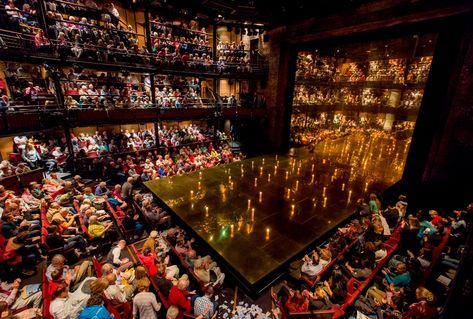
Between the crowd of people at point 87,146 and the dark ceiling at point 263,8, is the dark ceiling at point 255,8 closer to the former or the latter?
the dark ceiling at point 263,8

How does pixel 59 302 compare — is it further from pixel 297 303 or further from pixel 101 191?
pixel 101 191

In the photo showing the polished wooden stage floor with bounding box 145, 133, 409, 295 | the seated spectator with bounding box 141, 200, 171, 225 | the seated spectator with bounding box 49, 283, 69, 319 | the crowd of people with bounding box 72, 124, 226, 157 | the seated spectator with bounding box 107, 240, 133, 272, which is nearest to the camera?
the seated spectator with bounding box 49, 283, 69, 319

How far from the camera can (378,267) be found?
15.4 ft

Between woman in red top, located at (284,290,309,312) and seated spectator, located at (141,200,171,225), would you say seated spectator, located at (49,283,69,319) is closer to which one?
seated spectator, located at (141,200,171,225)

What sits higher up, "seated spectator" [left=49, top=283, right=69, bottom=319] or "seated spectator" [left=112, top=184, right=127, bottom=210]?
"seated spectator" [left=49, top=283, right=69, bottom=319]

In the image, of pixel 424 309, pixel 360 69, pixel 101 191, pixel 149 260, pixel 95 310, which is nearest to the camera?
pixel 95 310

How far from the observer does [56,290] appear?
11.7 feet

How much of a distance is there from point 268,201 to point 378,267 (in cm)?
365

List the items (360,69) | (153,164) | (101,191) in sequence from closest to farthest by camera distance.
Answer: (101,191), (153,164), (360,69)

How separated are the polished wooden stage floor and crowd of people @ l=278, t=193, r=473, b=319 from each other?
0.69m

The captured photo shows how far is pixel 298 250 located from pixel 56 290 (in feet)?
16.1

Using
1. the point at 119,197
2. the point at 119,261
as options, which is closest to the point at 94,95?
the point at 119,197

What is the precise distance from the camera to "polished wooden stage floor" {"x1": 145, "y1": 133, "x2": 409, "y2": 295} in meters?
5.18

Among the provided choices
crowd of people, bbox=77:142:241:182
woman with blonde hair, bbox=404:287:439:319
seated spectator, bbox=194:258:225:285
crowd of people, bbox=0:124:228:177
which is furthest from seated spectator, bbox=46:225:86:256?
woman with blonde hair, bbox=404:287:439:319
